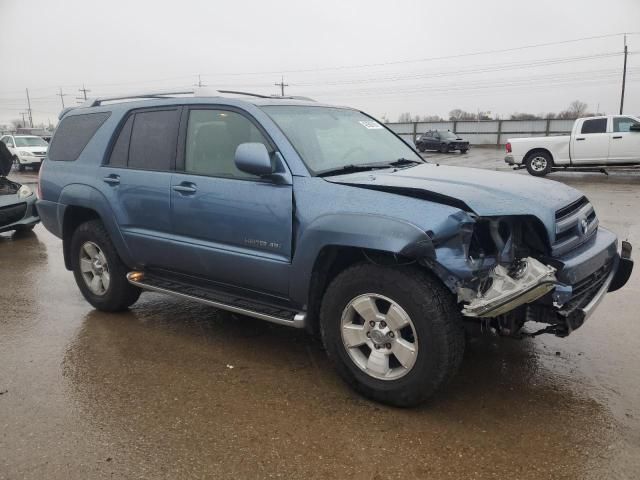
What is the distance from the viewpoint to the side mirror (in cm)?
332

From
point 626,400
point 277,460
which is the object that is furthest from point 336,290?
point 626,400

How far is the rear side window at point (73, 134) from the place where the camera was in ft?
15.9

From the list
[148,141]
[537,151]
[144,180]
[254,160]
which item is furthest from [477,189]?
[537,151]

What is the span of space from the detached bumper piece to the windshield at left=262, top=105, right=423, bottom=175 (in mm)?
1345

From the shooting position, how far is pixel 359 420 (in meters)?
2.99

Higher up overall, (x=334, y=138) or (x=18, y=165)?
(x=334, y=138)

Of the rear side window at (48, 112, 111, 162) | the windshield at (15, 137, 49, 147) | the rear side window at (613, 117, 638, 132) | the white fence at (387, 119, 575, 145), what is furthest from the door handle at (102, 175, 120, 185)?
the white fence at (387, 119, 575, 145)

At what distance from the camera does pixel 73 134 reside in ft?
16.5

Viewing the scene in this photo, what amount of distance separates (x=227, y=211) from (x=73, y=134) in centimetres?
237

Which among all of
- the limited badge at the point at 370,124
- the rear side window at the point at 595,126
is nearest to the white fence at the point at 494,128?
the rear side window at the point at 595,126

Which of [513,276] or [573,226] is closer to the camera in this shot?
[513,276]

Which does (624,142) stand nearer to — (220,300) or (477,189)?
(477,189)

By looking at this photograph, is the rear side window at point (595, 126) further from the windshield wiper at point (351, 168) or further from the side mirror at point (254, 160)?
the side mirror at point (254, 160)

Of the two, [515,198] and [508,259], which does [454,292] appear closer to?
[508,259]
